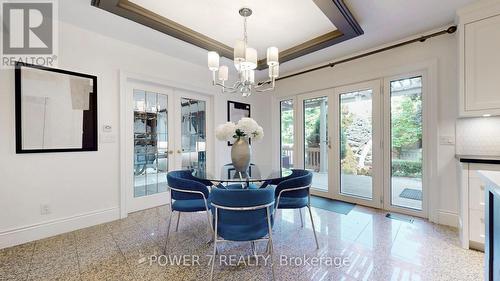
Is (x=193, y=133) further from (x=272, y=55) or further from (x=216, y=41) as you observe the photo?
(x=272, y=55)

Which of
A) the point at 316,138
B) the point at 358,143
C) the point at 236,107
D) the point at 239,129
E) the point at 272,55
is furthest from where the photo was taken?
the point at 236,107

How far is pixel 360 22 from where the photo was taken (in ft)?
8.35

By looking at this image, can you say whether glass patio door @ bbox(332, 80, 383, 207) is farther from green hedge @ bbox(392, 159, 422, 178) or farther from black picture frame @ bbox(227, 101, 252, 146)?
black picture frame @ bbox(227, 101, 252, 146)

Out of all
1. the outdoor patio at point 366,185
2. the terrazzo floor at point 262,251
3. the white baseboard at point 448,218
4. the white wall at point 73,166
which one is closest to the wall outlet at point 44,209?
the white wall at point 73,166

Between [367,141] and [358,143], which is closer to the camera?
[367,141]

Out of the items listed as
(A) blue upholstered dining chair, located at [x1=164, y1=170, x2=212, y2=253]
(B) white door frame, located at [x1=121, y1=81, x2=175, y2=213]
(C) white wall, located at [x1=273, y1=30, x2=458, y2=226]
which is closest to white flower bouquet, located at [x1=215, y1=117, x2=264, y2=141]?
(A) blue upholstered dining chair, located at [x1=164, y1=170, x2=212, y2=253]

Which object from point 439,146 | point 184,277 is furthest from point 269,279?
point 439,146

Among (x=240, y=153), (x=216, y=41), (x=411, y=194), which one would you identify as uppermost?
(x=216, y=41)

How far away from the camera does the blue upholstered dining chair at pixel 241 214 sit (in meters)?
1.55

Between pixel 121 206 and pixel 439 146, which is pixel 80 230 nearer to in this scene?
pixel 121 206

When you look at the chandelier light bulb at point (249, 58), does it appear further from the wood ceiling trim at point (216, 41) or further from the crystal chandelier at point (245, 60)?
the wood ceiling trim at point (216, 41)

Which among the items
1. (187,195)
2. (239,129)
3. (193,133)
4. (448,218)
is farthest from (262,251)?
(193,133)

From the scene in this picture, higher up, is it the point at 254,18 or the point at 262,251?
the point at 254,18

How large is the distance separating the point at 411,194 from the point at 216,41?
3.51 meters
